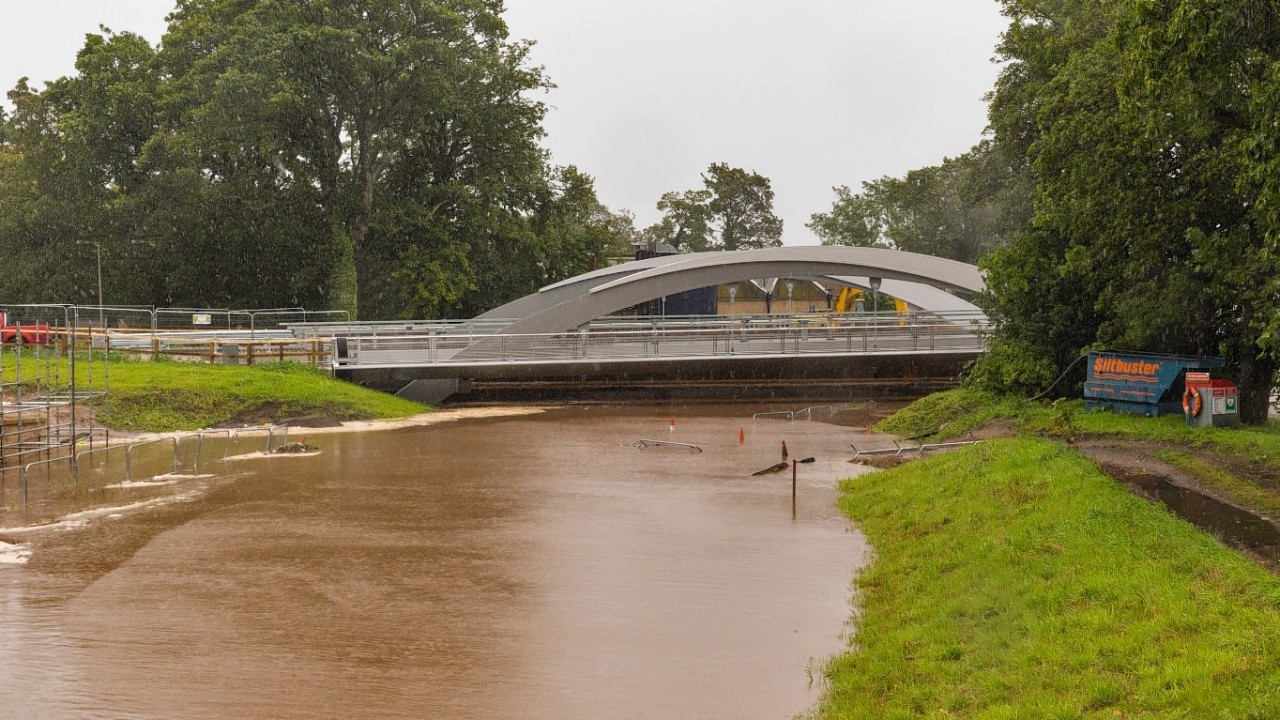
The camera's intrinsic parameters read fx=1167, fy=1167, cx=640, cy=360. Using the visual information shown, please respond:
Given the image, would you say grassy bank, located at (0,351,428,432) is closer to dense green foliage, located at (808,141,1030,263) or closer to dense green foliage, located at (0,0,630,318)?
dense green foliage, located at (0,0,630,318)

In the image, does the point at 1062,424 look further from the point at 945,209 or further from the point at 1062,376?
the point at 945,209

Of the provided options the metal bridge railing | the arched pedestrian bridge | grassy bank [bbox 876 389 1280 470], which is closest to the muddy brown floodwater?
grassy bank [bbox 876 389 1280 470]

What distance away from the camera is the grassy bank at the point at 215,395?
27.2 m

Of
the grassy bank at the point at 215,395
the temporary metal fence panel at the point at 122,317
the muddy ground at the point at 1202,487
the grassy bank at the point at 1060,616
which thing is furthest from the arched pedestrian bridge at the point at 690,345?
the grassy bank at the point at 1060,616

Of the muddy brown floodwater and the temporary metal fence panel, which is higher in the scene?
the temporary metal fence panel

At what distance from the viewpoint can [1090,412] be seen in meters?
22.3

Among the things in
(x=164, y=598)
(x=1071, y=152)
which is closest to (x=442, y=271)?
(x=1071, y=152)

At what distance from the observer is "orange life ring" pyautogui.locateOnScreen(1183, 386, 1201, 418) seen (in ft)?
64.0

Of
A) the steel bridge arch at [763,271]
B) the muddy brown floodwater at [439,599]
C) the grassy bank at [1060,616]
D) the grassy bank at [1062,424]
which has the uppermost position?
the steel bridge arch at [763,271]

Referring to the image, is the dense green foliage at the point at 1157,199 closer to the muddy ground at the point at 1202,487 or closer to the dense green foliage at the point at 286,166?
the muddy ground at the point at 1202,487

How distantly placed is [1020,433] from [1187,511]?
7.50m

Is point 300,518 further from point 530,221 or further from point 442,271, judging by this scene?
point 530,221

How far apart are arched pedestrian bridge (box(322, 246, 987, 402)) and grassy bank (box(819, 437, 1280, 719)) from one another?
21544 millimetres

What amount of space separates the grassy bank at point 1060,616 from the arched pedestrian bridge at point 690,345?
2154 cm
